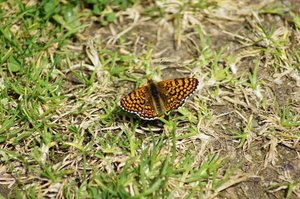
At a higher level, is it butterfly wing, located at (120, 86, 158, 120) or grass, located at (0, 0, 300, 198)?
butterfly wing, located at (120, 86, 158, 120)

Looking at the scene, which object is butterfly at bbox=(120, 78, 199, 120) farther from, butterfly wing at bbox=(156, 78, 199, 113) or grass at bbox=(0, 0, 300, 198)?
grass at bbox=(0, 0, 300, 198)

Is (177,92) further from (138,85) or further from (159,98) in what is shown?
(138,85)

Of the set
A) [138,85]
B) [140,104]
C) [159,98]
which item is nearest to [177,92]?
[159,98]

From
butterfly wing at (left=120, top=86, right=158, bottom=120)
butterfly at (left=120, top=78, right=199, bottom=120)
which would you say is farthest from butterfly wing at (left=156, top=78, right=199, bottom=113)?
butterfly wing at (left=120, top=86, right=158, bottom=120)

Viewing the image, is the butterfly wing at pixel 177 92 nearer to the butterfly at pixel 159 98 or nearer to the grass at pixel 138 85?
the butterfly at pixel 159 98

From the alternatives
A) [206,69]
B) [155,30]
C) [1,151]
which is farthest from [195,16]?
[1,151]

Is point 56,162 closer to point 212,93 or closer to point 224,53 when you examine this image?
point 212,93

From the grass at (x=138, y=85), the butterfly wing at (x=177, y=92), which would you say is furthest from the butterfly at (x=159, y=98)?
the grass at (x=138, y=85)

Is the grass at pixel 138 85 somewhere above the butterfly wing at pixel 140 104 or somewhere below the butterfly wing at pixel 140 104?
below
